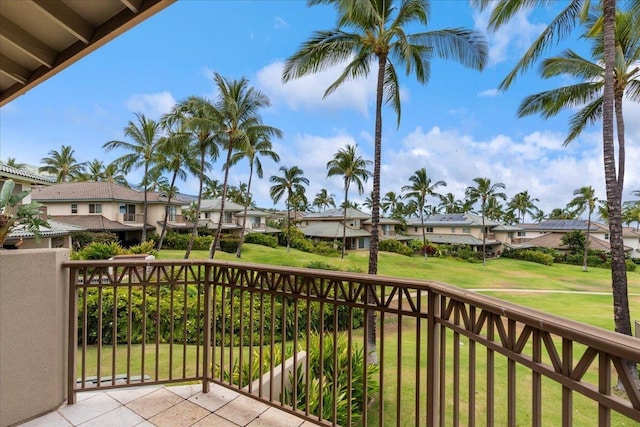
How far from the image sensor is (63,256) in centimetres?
253

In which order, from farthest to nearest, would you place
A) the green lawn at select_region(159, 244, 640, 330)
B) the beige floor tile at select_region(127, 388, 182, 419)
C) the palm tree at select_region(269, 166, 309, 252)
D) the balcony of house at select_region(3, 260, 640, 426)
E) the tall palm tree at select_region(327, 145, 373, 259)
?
the palm tree at select_region(269, 166, 309, 252) → the tall palm tree at select_region(327, 145, 373, 259) → the green lawn at select_region(159, 244, 640, 330) → the beige floor tile at select_region(127, 388, 182, 419) → the balcony of house at select_region(3, 260, 640, 426)

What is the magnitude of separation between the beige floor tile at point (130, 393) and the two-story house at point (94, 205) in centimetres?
2408

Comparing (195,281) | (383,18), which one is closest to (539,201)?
(383,18)

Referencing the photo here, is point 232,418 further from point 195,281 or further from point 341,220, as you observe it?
point 341,220

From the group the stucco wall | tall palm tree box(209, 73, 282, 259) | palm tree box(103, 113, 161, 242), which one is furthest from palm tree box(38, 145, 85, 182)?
the stucco wall

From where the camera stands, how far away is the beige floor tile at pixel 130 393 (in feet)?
8.53

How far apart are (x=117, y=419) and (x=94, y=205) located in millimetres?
26577

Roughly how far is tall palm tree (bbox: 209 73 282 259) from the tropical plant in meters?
15.1

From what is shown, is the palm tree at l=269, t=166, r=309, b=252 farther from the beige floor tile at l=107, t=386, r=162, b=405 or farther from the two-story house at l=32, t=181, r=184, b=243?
the beige floor tile at l=107, t=386, r=162, b=405

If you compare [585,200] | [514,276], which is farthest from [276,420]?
[585,200]

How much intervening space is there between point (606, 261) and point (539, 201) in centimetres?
2735

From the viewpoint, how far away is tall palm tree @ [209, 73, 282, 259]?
16766 mm

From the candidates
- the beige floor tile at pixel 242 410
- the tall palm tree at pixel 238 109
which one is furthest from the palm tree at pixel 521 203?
the beige floor tile at pixel 242 410

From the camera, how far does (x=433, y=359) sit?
1804mm
